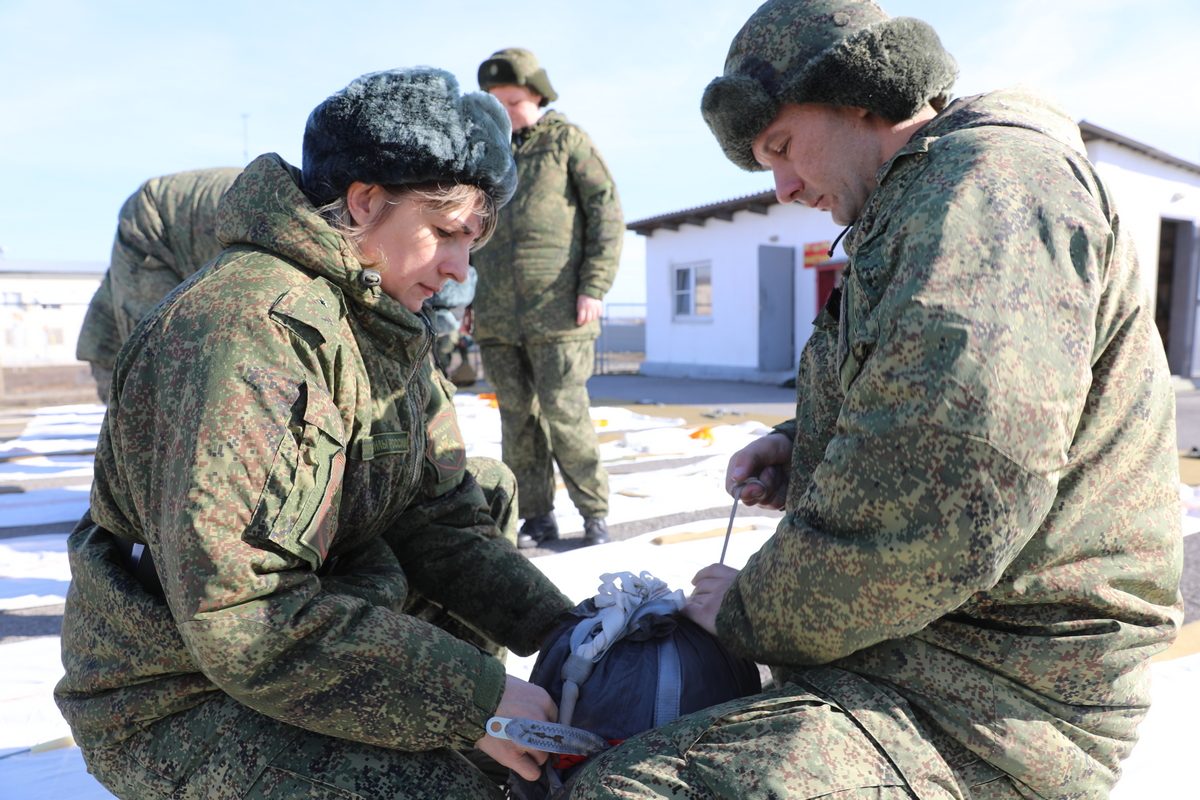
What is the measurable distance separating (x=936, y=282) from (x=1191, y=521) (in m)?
3.92

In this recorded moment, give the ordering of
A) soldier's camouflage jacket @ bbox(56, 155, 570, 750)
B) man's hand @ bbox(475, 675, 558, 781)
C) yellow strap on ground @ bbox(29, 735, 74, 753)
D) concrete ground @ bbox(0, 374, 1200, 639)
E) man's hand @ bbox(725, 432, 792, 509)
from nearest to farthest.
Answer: soldier's camouflage jacket @ bbox(56, 155, 570, 750) → man's hand @ bbox(475, 675, 558, 781) → man's hand @ bbox(725, 432, 792, 509) → yellow strap on ground @ bbox(29, 735, 74, 753) → concrete ground @ bbox(0, 374, 1200, 639)

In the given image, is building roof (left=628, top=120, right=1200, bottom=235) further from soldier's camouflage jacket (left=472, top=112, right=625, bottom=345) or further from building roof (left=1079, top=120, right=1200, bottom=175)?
soldier's camouflage jacket (left=472, top=112, right=625, bottom=345)

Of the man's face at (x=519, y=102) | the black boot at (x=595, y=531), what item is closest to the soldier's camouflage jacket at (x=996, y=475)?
the black boot at (x=595, y=531)

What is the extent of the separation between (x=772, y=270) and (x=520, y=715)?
13613 millimetres

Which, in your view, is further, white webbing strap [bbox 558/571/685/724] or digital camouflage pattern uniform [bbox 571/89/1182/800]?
white webbing strap [bbox 558/571/685/724]

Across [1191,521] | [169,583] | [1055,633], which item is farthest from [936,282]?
[1191,521]

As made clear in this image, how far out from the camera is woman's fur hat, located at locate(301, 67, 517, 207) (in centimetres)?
144

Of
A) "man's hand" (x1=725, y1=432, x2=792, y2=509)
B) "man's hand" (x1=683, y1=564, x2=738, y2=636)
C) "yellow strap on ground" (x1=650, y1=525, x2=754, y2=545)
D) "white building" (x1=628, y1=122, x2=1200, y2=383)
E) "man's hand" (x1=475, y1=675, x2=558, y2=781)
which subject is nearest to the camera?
"man's hand" (x1=475, y1=675, x2=558, y2=781)

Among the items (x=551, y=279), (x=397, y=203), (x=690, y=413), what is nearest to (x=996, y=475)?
(x=397, y=203)

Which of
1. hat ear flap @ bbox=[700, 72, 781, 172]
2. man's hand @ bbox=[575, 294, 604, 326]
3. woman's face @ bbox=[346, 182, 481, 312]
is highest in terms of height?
hat ear flap @ bbox=[700, 72, 781, 172]

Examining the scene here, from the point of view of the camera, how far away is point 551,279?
4.08 metres

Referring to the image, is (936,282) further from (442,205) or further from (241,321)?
(241,321)

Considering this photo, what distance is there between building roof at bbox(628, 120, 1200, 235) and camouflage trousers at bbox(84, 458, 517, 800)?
358 inches

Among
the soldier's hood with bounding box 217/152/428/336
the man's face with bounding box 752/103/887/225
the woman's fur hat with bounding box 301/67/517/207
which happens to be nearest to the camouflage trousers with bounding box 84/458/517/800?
the soldier's hood with bounding box 217/152/428/336
